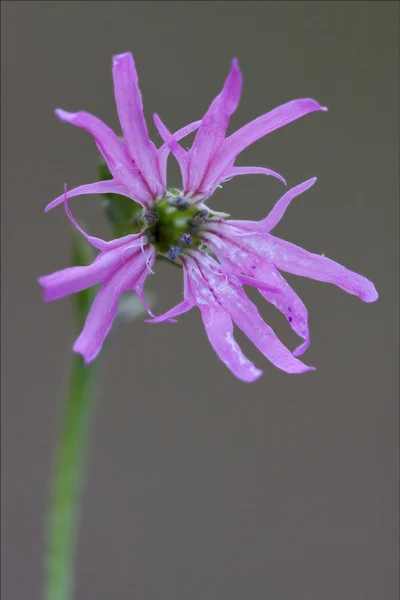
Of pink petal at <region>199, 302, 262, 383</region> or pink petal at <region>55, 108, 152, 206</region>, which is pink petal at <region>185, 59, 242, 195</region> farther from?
pink petal at <region>199, 302, 262, 383</region>

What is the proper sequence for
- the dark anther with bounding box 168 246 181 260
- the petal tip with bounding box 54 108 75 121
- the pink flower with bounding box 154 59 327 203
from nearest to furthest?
the petal tip with bounding box 54 108 75 121
the pink flower with bounding box 154 59 327 203
the dark anther with bounding box 168 246 181 260

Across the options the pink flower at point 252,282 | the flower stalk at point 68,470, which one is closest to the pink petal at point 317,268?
the pink flower at point 252,282

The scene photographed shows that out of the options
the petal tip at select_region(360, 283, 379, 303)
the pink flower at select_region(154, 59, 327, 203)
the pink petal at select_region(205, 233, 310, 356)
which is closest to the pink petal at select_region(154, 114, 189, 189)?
the pink flower at select_region(154, 59, 327, 203)

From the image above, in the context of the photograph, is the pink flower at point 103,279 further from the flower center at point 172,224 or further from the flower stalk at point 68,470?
→ the flower stalk at point 68,470

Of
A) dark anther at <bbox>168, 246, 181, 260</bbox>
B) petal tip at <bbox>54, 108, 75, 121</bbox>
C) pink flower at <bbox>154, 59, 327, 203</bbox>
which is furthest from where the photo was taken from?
dark anther at <bbox>168, 246, 181, 260</bbox>

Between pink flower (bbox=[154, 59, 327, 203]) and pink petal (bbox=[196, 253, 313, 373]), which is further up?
pink flower (bbox=[154, 59, 327, 203])

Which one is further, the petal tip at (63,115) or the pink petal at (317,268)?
the pink petal at (317,268)

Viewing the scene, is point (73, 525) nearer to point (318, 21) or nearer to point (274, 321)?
point (274, 321)

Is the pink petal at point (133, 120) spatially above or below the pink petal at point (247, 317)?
above
